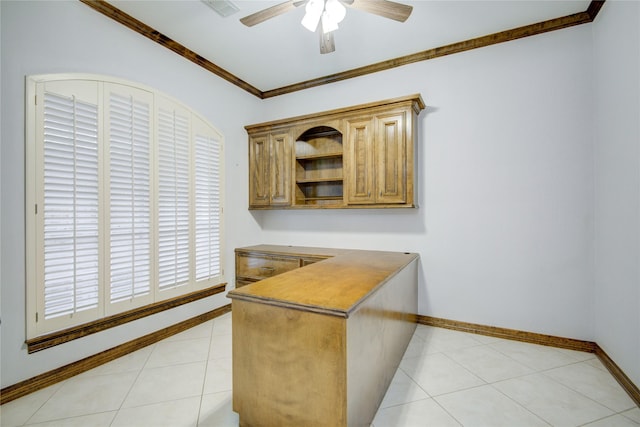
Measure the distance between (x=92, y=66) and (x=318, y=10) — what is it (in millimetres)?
1820

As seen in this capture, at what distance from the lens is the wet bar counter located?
131cm

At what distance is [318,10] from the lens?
1918 millimetres

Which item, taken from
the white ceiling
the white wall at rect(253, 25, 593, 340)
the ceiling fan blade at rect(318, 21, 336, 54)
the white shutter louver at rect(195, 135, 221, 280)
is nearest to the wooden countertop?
the white wall at rect(253, 25, 593, 340)

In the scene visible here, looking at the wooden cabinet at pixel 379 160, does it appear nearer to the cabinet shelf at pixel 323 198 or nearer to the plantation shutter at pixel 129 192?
the cabinet shelf at pixel 323 198

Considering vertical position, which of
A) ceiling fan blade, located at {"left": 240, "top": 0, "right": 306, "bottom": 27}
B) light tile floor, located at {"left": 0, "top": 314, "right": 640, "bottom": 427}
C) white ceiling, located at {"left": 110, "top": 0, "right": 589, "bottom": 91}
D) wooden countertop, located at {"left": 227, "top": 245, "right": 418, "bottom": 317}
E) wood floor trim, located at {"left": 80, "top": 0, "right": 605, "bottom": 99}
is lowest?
light tile floor, located at {"left": 0, "top": 314, "right": 640, "bottom": 427}

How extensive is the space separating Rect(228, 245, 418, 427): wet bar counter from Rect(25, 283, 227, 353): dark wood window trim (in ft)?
4.74

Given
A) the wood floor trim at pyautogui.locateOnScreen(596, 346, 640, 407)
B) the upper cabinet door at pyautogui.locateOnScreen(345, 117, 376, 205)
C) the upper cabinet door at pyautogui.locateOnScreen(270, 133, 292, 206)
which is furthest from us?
the upper cabinet door at pyautogui.locateOnScreen(270, 133, 292, 206)

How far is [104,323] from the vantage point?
7.45 feet

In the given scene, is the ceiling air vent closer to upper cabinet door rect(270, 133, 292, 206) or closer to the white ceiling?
the white ceiling

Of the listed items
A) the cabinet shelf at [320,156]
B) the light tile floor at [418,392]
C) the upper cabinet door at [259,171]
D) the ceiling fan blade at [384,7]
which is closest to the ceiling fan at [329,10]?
the ceiling fan blade at [384,7]

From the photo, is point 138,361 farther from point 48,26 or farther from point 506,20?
point 506,20

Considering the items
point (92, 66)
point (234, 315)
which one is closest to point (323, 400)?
point (234, 315)

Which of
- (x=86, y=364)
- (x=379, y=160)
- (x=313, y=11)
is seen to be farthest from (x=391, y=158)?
(x=86, y=364)

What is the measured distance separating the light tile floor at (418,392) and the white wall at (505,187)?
492 mm
